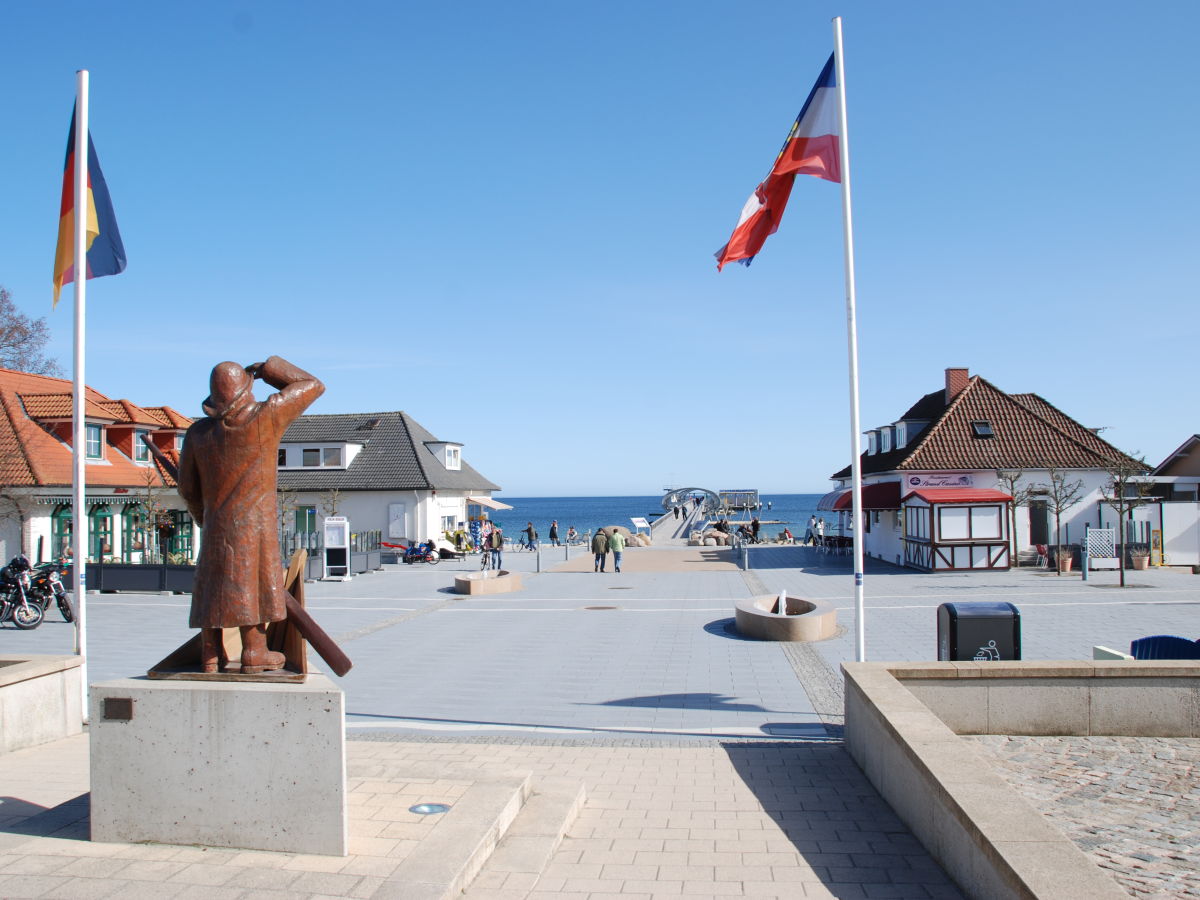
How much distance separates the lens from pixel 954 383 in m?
36.7

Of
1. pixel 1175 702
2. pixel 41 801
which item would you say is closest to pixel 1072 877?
pixel 1175 702

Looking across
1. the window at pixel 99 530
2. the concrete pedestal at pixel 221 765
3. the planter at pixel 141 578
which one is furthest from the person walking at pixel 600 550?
the concrete pedestal at pixel 221 765

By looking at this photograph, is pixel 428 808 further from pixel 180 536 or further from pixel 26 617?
pixel 180 536

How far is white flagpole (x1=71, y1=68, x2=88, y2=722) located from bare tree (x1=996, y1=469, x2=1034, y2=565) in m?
26.7

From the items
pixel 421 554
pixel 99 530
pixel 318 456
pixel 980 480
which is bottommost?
pixel 421 554

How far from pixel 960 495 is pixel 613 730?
22.9m

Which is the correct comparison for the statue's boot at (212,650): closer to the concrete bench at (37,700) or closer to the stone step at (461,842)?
the stone step at (461,842)

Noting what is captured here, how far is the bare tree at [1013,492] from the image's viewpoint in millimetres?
29969

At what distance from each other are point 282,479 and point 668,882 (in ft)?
131

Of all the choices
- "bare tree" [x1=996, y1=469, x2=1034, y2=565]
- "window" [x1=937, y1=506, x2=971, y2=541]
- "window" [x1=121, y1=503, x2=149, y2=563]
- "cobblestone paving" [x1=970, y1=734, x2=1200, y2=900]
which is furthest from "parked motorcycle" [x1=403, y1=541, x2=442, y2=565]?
"cobblestone paving" [x1=970, y1=734, x2=1200, y2=900]

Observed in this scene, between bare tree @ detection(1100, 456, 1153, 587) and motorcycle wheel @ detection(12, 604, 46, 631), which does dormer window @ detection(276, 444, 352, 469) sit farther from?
bare tree @ detection(1100, 456, 1153, 587)

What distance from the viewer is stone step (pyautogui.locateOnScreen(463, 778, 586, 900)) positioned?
5.33 meters

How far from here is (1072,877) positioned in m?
4.05

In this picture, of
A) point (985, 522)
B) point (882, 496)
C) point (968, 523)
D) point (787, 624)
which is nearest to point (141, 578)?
point (787, 624)
